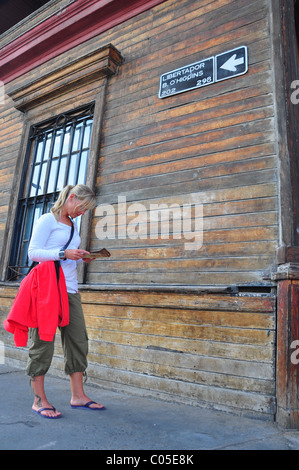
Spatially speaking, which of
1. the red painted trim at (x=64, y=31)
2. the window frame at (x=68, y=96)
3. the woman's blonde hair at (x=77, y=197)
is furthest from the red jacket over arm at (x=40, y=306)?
the red painted trim at (x=64, y=31)

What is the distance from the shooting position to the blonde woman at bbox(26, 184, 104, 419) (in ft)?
7.85

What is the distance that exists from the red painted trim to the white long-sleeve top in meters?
3.39

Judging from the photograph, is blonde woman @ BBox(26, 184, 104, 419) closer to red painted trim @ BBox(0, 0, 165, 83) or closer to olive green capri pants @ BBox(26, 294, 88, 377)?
olive green capri pants @ BBox(26, 294, 88, 377)

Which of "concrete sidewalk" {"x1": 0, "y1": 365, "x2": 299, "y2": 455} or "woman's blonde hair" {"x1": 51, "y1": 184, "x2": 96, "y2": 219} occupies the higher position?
"woman's blonde hair" {"x1": 51, "y1": 184, "x2": 96, "y2": 219}

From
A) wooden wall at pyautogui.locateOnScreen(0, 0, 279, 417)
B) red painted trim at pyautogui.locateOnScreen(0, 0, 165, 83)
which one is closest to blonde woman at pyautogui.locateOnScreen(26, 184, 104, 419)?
wooden wall at pyautogui.locateOnScreen(0, 0, 279, 417)

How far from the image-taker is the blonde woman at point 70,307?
2393 millimetres

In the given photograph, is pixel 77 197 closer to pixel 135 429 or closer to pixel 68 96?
pixel 135 429

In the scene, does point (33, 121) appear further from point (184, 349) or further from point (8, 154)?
point (184, 349)

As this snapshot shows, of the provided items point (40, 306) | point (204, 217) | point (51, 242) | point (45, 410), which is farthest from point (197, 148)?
point (45, 410)

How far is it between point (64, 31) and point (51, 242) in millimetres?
4190

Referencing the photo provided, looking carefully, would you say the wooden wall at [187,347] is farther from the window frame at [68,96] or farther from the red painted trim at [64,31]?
the red painted trim at [64,31]

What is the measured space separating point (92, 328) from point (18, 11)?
7.17 m

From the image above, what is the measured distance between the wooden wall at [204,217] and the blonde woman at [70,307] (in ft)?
2.78

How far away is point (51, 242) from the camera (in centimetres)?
257
